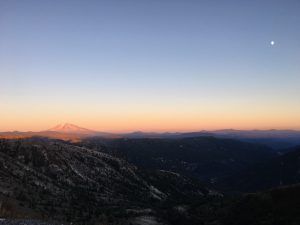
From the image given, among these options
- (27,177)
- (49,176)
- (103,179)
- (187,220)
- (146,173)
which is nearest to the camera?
(187,220)

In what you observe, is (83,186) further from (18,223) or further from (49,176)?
(18,223)

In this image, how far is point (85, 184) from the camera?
128875 mm

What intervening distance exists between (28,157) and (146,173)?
64.0m

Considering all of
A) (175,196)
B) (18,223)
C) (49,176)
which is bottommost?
(175,196)

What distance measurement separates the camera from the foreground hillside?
266ft

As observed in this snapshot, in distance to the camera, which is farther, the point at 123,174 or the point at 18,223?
the point at 123,174

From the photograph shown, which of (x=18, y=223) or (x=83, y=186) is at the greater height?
(x=18, y=223)

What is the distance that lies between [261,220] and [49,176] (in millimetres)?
82548

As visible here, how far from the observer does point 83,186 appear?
125 meters

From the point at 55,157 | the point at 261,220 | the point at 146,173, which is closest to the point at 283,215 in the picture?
the point at 261,220

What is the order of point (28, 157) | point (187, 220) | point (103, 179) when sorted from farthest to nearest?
point (103, 179) → point (28, 157) → point (187, 220)

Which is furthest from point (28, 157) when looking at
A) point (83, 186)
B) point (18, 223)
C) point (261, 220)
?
point (18, 223)

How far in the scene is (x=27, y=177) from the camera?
104688 millimetres

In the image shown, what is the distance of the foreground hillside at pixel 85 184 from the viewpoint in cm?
8100
